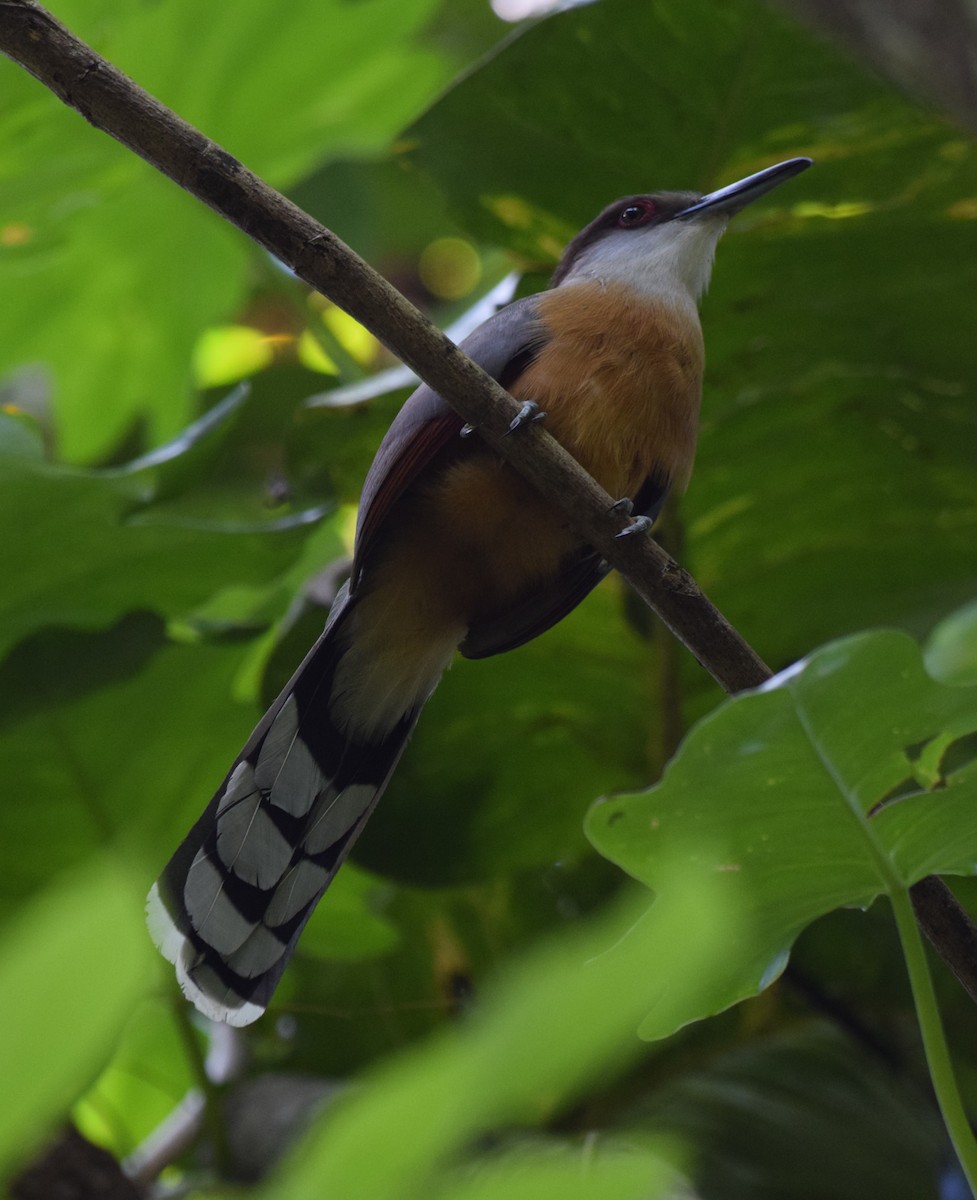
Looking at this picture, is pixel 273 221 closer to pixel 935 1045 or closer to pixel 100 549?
pixel 100 549

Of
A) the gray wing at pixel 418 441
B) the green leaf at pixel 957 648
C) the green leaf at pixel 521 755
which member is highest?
the gray wing at pixel 418 441

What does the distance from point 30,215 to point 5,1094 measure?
2402 mm

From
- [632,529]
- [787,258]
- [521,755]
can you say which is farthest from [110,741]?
[787,258]

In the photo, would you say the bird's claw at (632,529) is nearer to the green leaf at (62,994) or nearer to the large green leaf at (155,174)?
the green leaf at (62,994)

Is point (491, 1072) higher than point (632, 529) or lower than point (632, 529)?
higher

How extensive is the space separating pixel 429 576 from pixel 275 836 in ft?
1.44

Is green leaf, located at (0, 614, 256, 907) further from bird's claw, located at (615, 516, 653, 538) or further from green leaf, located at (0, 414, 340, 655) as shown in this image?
bird's claw, located at (615, 516, 653, 538)

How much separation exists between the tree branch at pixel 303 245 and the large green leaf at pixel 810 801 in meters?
0.11

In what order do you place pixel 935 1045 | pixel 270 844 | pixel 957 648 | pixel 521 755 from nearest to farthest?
pixel 935 1045, pixel 957 648, pixel 270 844, pixel 521 755

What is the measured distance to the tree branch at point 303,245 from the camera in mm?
1141

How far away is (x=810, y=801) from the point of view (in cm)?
109

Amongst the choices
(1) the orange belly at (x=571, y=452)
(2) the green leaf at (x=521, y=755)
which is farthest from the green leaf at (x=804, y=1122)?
(1) the orange belly at (x=571, y=452)

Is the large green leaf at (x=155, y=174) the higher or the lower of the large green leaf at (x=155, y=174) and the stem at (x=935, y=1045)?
the higher

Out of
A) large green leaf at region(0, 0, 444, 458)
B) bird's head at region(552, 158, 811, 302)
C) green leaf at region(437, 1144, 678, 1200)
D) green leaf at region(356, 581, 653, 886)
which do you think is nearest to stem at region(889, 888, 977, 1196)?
green leaf at region(437, 1144, 678, 1200)
